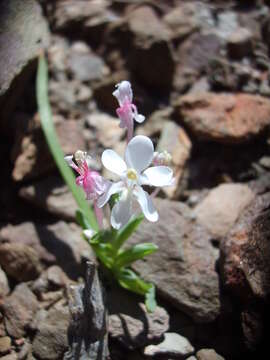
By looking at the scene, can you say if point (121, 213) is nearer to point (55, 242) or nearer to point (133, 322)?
point (133, 322)

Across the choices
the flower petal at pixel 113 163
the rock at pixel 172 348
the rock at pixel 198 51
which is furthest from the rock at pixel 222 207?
the rock at pixel 198 51

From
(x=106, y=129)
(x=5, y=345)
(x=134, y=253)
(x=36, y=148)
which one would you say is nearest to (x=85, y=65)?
(x=106, y=129)

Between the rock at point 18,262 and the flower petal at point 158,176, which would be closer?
the flower petal at point 158,176

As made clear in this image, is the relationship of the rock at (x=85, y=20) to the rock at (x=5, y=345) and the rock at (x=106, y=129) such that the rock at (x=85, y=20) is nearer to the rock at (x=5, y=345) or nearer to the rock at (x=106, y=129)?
the rock at (x=106, y=129)

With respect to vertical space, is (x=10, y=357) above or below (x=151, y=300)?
above

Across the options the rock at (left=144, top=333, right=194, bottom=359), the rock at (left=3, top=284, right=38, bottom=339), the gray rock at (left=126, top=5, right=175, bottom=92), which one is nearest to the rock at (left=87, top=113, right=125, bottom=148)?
the gray rock at (left=126, top=5, right=175, bottom=92)

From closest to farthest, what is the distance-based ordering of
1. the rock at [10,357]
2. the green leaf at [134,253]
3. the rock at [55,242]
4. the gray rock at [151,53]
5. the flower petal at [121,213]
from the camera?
the flower petal at [121,213] → the rock at [10,357] → the green leaf at [134,253] → the rock at [55,242] → the gray rock at [151,53]
